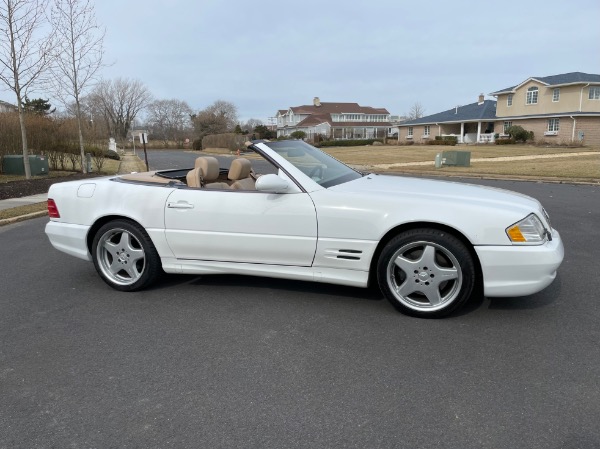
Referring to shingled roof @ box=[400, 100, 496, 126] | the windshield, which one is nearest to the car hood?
the windshield

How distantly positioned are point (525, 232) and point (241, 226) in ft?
7.60

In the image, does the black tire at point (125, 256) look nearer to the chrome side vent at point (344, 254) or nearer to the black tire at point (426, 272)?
the chrome side vent at point (344, 254)

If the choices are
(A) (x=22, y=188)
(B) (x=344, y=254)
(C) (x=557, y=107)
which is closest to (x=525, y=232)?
(B) (x=344, y=254)

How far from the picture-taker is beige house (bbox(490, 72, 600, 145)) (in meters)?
39.4

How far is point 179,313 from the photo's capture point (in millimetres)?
3883

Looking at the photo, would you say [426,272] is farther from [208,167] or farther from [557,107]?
[557,107]

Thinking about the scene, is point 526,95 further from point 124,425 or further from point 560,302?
point 124,425

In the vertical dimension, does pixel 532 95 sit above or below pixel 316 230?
above

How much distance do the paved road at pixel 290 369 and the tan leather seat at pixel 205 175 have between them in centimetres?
104

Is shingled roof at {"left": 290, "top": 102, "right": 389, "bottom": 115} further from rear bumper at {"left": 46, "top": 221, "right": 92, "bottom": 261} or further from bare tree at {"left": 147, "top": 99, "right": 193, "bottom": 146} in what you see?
rear bumper at {"left": 46, "top": 221, "right": 92, "bottom": 261}

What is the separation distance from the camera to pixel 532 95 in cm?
4394

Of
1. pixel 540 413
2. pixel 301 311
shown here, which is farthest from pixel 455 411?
pixel 301 311

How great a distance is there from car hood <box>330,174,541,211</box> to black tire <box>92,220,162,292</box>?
1911 mm

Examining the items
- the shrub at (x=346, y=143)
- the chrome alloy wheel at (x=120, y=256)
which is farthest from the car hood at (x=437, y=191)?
the shrub at (x=346, y=143)
